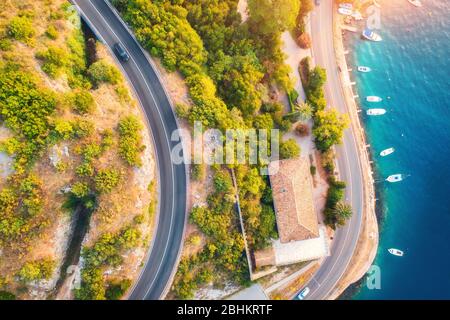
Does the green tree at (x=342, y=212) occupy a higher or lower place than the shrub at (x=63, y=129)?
lower

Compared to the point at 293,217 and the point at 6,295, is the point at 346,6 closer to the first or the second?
the point at 293,217

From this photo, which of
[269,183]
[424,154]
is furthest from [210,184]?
[424,154]

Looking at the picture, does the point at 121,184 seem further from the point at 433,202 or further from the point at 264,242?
the point at 433,202

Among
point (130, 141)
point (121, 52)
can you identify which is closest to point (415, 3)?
point (121, 52)

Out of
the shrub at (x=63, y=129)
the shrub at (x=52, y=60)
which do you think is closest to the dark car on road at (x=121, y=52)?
the shrub at (x=52, y=60)

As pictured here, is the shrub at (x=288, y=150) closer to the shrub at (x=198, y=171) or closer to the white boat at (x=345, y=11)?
the shrub at (x=198, y=171)
